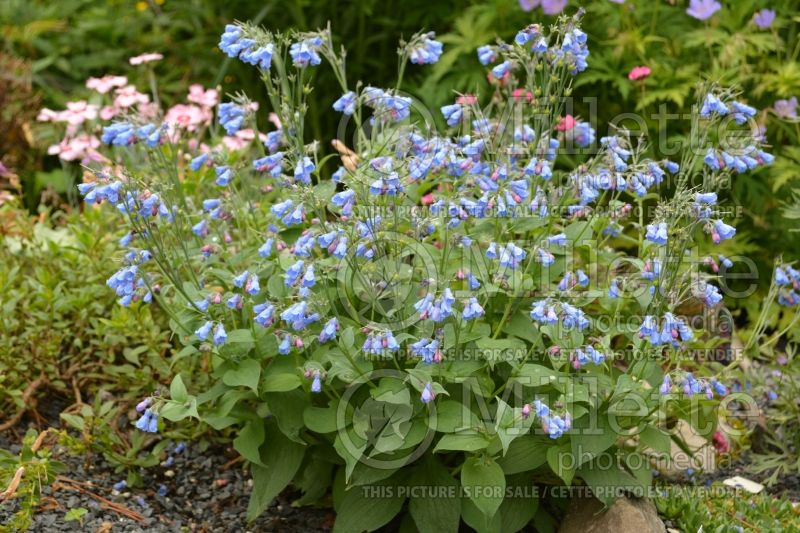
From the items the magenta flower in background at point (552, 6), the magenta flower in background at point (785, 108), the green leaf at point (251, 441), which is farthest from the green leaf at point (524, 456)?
the magenta flower in background at point (552, 6)

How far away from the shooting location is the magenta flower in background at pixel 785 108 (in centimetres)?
469

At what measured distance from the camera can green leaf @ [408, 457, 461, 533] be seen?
311 centimetres

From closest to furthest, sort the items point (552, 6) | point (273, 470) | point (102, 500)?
point (273, 470) → point (102, 500) → point (552, 6)

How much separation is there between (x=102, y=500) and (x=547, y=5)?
345 centimetres

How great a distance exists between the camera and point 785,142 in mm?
5277

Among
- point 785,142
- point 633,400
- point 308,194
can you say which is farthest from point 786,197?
point 308,194

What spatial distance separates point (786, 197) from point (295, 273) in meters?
3.01

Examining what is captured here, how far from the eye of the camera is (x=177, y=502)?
11.7 ft

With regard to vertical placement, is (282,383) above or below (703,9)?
below

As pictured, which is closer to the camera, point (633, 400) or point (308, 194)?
point (308, 194)

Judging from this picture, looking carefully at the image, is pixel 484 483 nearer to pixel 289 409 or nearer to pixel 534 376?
pixel 534 376

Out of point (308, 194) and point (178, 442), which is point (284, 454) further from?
point (308, 194)

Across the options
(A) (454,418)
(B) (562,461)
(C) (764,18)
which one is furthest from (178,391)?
(C) (764,18)

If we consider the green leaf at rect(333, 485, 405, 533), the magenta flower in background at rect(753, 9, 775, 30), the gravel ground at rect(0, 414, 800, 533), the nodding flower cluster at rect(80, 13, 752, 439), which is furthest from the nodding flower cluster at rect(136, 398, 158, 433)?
the magenta flower in background at rect(753, 9, 775, 30)
